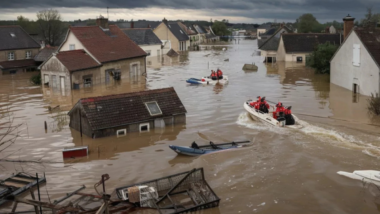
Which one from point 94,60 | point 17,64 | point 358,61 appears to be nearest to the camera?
point 358,61

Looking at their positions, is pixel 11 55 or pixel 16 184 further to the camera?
pixel 11 55

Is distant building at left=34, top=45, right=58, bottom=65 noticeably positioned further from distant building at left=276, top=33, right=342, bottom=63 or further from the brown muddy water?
distant building at left=276, top=33, right=342, bottom=63

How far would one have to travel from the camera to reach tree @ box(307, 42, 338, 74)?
42.5 m

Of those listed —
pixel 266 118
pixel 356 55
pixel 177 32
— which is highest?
pixel 177 32

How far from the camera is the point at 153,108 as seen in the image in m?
23.2

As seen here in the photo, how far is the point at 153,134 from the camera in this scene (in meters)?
22.2

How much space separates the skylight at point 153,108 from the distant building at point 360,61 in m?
15.6

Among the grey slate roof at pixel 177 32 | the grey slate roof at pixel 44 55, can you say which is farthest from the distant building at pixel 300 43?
the grey slate roof at pixel 44 55

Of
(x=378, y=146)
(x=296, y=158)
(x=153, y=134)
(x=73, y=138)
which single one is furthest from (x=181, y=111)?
(x=378, y=146)

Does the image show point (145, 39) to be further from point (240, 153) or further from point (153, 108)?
point (240, 153)

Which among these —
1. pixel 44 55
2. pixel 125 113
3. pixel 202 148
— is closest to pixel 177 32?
pixel 44 55

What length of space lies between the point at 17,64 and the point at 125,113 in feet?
105

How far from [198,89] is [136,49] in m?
12.1

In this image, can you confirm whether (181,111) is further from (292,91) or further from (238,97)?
(292,91)
